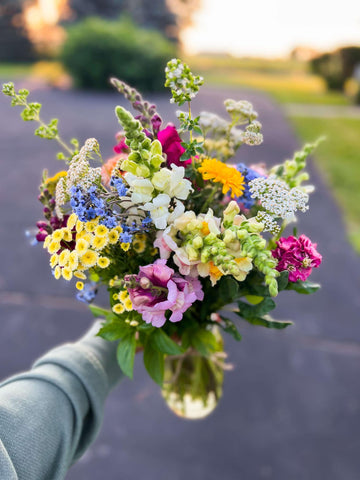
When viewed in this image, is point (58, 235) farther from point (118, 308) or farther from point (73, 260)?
point (118, 308)

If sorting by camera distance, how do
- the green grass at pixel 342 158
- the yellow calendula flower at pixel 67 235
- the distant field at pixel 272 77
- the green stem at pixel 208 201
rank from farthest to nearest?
the distant field at pixel 272 77, the green grass at pixel 342 158, the green stem at pixel 208 201, the yellow calendula flower at pixel 67 235

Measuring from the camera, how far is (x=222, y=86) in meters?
11.9

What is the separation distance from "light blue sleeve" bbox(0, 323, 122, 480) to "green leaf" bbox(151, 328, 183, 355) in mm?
259

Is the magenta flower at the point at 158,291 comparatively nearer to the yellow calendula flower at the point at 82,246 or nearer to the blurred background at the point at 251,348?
the yellow calendula flower at the point at 82,246

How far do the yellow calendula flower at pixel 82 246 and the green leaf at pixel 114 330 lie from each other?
0.29m

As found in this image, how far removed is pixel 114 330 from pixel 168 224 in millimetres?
345

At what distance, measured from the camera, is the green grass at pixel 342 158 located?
4.84m

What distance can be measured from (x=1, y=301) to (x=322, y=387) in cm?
217

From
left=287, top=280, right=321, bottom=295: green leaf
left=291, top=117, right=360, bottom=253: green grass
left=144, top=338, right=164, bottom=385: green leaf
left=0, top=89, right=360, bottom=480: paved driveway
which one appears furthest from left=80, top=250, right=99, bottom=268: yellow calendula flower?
left=291, top=117, right=360, bottom=253: green grass

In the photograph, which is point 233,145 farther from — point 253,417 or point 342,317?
point 342,317

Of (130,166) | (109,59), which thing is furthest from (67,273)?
(109,59)

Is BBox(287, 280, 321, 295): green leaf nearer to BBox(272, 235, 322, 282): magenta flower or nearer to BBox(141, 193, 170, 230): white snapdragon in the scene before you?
BBox(272, 235, 322, 282): magenta flower

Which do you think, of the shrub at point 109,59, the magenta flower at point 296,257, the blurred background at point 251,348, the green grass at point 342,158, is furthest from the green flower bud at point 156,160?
the shrub at point 109,59

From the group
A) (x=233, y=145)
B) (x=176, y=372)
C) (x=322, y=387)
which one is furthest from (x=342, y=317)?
(x=233, y=145)
